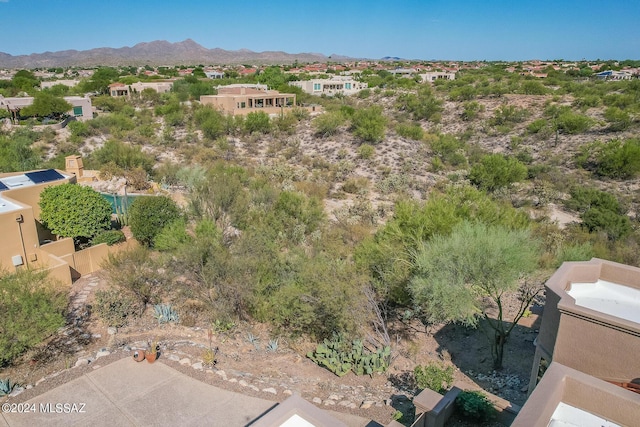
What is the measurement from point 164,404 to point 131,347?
9.03 feet

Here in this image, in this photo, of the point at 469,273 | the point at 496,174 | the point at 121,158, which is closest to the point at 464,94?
the point at 496,174

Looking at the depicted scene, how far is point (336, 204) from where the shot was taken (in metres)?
27.1

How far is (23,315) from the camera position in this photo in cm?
1032

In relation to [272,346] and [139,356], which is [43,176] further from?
[272,346]

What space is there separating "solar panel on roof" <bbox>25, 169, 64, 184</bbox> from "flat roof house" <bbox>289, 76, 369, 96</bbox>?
4931 cm

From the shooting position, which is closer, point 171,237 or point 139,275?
point 139,275

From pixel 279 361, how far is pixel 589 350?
735cm

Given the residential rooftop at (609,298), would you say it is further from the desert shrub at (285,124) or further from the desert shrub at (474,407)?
the desert shrub at (285,124)

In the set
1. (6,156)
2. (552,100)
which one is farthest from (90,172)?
(552,100)

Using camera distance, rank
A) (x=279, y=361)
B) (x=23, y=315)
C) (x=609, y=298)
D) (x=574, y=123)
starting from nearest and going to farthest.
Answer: (x=609, y=298), (x=23, y=315), (x=279, y=361), (x=574, y=123)

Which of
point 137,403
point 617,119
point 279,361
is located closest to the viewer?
point 137,403

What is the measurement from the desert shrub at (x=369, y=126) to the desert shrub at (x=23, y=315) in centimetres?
3014

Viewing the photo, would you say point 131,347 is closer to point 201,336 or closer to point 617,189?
point 201,336

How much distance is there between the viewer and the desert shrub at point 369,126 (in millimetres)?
38031
